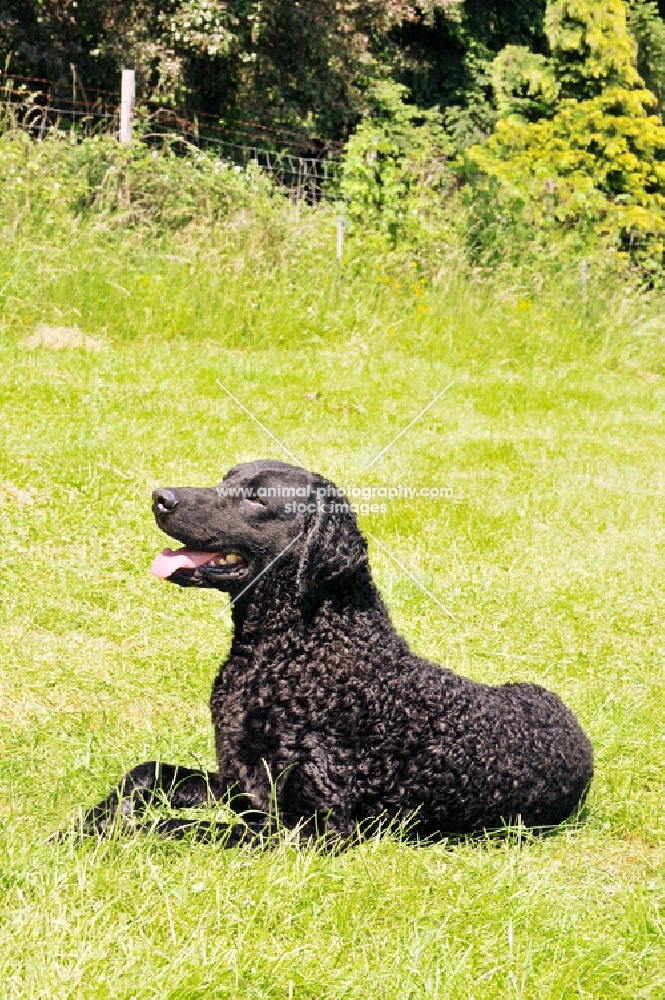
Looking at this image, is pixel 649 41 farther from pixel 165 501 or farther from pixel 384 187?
pixel 165 501

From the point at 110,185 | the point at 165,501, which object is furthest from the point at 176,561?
the point at 110,185

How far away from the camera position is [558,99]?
22.5 meters

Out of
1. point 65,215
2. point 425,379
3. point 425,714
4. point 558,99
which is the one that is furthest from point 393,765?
point 558,99

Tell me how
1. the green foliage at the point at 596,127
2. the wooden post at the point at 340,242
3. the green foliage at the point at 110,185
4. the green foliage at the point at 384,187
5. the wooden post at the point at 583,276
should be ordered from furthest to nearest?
the green foliage at the point at 596,127 < the green foliage at the point at 384,187 < the wooden post at the point at 583,276 < the wooden post at the point at 340,242 < the green foliage at the point at 110,185

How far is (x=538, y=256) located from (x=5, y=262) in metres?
6.37

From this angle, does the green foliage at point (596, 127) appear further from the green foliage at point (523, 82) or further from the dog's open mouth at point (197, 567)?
the dog's open mouth at point (197, 567)

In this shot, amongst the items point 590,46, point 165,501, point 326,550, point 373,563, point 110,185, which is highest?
point 590,46

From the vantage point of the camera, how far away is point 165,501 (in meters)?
3.19

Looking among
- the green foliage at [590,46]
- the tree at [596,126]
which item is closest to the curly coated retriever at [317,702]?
the tree at [596,126]

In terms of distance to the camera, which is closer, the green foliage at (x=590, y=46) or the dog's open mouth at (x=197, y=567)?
the dog's open mouth at (x=197, y=567)

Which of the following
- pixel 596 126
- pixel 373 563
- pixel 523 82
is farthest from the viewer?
pixel 523 82

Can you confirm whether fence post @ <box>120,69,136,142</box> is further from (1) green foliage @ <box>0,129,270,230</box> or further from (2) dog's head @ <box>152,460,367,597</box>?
Result: (2) dog's head @ <box>152,460,367,597</box>

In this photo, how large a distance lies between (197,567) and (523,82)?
21973 mm

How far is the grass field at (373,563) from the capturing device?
2551 millimetres
